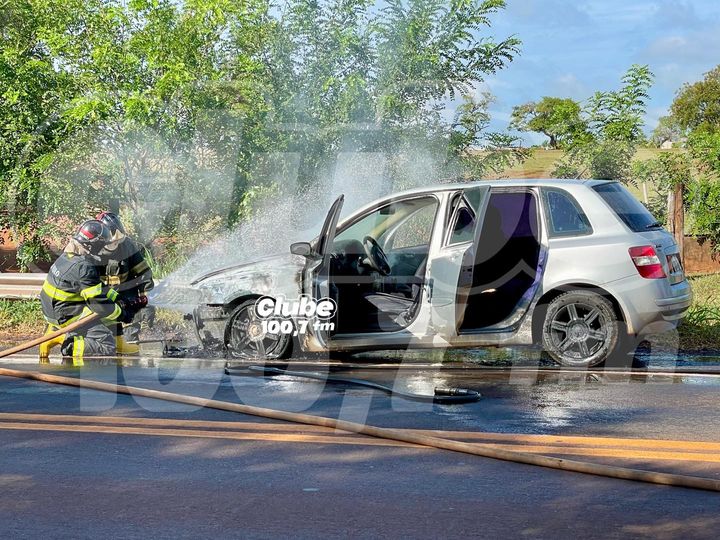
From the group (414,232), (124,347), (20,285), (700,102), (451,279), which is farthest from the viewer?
(700,102)

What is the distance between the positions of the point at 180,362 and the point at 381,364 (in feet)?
6.57

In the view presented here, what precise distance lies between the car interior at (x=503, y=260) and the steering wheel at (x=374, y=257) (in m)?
0.94

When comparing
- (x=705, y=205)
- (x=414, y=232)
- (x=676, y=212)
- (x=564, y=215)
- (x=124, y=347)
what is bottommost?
(x=124, y=347)

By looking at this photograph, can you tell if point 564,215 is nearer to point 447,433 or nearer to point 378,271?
point 378,271

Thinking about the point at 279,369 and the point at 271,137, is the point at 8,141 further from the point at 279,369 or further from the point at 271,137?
the point at 279,369

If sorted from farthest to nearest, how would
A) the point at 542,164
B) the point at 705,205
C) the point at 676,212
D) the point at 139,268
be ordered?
the point at 542,164 < the point at 705,205 < the point at 676,212 < the point at 139,268

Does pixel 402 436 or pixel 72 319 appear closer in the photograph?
pixel 402 436

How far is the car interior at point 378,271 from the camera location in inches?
385

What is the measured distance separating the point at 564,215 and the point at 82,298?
510 centimetres

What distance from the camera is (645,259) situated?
30.3 ft

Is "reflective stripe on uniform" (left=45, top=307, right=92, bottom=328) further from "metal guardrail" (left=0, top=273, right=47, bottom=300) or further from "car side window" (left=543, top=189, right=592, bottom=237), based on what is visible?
"car side window" (left=543, top=189, right=592, bottom=237)

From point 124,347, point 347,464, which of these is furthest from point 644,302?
point 124,347

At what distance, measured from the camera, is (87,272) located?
35.6 ft

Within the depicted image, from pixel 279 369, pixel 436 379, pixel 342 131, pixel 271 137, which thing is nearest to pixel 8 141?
pixel 271 137
